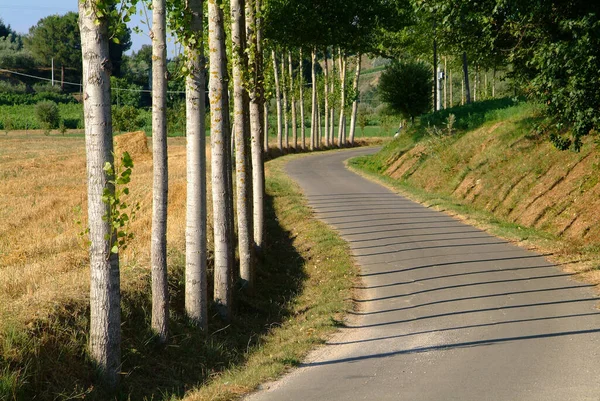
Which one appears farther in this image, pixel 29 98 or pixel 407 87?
pixel 29 98

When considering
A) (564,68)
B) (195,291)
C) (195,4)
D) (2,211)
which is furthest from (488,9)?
(2,211)

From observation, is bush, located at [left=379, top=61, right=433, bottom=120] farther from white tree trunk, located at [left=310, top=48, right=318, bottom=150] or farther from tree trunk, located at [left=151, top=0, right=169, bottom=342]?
tree trunk, located at [left=151, top=0, right=169, bottom=342]

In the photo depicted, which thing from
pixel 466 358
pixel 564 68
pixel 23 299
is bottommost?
pixel 466 358

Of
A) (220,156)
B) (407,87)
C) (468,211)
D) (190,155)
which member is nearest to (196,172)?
(190,155)

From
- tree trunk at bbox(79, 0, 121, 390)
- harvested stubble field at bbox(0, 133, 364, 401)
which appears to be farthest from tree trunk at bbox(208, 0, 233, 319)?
tree trunk at bbox(79, 0, 121, 390)

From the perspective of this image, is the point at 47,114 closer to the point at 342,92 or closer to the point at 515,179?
the point at 342,92

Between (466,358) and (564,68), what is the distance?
23.9 feet

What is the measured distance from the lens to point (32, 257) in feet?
52.7

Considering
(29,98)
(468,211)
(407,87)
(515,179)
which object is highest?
(29,98)

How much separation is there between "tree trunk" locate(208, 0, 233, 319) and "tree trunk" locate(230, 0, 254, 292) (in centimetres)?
185

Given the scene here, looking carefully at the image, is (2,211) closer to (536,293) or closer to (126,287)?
(126,287)

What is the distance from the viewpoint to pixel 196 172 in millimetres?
11227

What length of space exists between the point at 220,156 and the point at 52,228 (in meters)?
11.2

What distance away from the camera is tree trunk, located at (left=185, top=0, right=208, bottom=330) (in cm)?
1108
